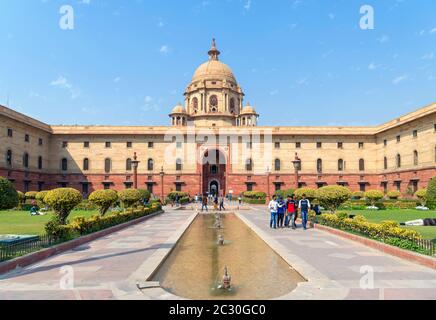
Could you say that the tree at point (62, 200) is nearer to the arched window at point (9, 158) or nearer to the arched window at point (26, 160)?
the arched window at point (9, 158)

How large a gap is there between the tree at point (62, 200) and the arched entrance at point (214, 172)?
37.2 m

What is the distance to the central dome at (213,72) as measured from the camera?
59.8m

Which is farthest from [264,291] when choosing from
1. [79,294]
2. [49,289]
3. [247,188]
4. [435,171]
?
[247,188]

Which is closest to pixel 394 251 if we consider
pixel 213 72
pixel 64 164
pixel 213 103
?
pixel 64 164

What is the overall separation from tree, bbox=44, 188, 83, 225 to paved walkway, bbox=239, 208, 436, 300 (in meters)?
7.69

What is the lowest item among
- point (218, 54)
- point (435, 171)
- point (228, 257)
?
point (228, 257)

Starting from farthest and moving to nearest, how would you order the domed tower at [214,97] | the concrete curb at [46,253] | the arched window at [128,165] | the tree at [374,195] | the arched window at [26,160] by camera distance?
the domed tower at [214,97], the arched window at [128,165], the arched window at [26,160], the tree at [374,195], the concrete curb at [46,253]

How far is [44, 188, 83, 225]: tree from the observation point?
41.9ft

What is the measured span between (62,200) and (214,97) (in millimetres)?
47898

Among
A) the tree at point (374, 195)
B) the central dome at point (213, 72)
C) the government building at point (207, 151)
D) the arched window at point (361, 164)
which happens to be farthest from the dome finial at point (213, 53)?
the tree at point (374, 195)
